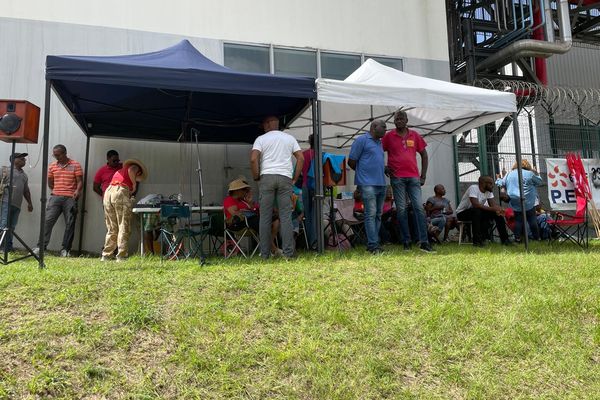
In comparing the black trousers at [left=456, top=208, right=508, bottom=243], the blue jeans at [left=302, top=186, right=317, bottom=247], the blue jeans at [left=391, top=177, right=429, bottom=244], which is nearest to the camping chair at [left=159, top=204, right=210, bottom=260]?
the blue jeans at [left=302, top=186, right=317, bottom=247]

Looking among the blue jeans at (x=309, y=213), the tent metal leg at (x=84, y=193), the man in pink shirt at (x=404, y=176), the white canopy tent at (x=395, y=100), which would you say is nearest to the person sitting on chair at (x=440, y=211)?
the white canopy tent at (x=395, y=100)

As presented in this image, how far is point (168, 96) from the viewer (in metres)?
7.07

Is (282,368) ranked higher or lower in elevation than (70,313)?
lower

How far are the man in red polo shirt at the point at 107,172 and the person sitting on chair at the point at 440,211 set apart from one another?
18.3ft

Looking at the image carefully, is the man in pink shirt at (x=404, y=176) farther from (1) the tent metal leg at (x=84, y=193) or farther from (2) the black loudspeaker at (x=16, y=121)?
(1) the tent metal leg at (x=84, y=193)

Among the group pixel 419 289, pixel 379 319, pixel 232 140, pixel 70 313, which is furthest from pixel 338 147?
pixel 70 313

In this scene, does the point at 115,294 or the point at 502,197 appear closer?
the point at 115,294

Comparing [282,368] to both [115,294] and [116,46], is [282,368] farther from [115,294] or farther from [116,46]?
[116,46]

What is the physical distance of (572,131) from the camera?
1159cm

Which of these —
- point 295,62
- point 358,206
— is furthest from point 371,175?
point 295,62

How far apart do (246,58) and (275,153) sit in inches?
162

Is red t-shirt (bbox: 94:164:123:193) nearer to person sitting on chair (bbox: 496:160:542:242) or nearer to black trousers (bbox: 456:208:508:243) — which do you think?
black trousers (bbox: 456:208:508:243)

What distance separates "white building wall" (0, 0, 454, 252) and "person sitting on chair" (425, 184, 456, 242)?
0.75m

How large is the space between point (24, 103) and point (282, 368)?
12.7 ft
